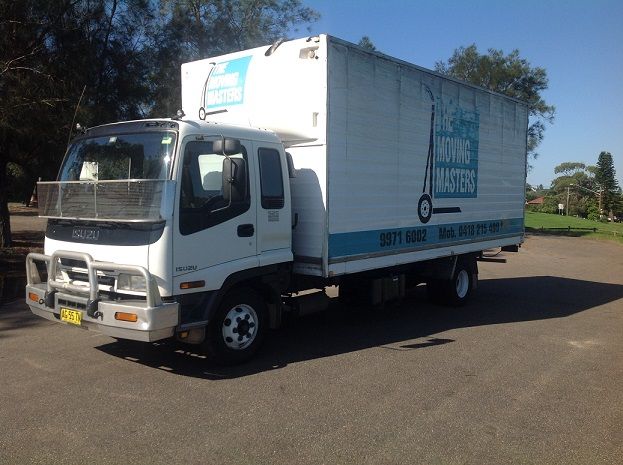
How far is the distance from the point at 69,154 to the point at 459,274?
6810 millimetres

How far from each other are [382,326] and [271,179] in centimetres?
326

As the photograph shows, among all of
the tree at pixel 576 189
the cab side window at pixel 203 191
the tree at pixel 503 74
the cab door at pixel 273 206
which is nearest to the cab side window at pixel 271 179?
the cab door at pixel 273 206

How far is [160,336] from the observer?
5117 millimetres

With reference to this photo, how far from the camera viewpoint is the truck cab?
5184mm

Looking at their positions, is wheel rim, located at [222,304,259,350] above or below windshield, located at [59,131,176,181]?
below

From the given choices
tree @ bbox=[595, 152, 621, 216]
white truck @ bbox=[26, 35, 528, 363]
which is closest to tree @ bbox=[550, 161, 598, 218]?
tree @ bbox=[595, 152, 621, 216]

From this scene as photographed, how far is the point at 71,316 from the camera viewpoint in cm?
550

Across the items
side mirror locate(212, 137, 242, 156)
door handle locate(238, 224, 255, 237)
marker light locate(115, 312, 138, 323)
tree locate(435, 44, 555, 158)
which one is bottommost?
marker light locate(115, 312, 138, 323)

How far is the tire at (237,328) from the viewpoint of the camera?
5.80 metres

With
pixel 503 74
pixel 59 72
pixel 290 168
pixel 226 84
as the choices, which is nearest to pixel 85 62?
pixel 59 72

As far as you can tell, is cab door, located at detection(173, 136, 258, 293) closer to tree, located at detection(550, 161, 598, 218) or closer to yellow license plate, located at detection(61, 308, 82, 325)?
yellow license plate, located at detection(61, 308, 82, 325)

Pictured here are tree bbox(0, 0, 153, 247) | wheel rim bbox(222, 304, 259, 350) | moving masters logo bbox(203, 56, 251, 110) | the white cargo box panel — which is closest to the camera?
wheel rim bbox(222, 304, 259, 350)

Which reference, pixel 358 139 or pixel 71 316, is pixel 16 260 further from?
pixel 358 139

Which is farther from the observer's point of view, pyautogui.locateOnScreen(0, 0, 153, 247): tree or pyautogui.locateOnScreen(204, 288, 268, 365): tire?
pyautogui.locateOnScreen(0, 0, 153, 247): tree
